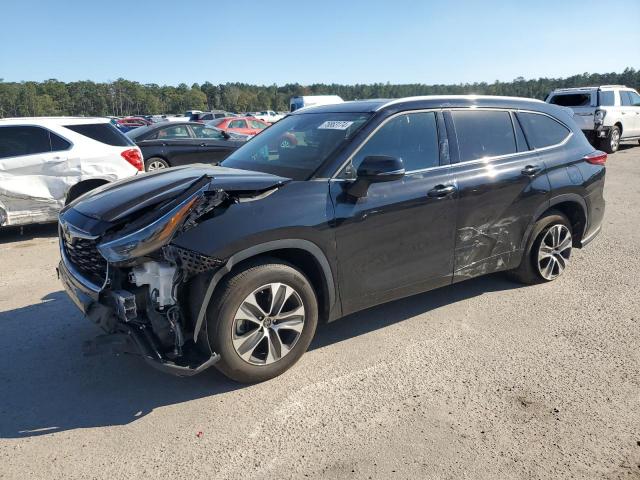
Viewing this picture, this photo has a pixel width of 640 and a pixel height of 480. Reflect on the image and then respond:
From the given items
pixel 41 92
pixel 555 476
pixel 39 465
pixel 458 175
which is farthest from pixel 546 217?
pixel 41 92

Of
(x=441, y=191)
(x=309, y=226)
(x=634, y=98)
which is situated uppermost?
(x=634, y=98)

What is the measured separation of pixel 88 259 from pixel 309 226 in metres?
1.49

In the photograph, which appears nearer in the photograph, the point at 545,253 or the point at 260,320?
the point at 260,320

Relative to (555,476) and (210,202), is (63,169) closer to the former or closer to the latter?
(210,202)

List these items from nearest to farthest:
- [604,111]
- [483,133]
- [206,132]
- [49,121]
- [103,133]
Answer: [483,133] < [49,121] < [103,133] < [206,132] < [604,111]

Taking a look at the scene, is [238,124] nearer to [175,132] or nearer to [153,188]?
[175,132]

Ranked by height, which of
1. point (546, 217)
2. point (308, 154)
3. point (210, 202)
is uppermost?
point (308, 154)

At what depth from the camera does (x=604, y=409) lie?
9.86 ft

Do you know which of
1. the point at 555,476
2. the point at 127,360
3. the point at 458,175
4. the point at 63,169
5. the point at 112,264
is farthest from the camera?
the point at 63,169

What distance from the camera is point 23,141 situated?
6.96 meters

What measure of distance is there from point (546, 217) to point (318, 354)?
8.85ft

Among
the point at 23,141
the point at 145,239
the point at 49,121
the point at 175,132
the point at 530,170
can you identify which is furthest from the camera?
the point at 175,132

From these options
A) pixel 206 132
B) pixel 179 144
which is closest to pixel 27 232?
pixel 179 144

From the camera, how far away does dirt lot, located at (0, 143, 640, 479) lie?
102 inches
